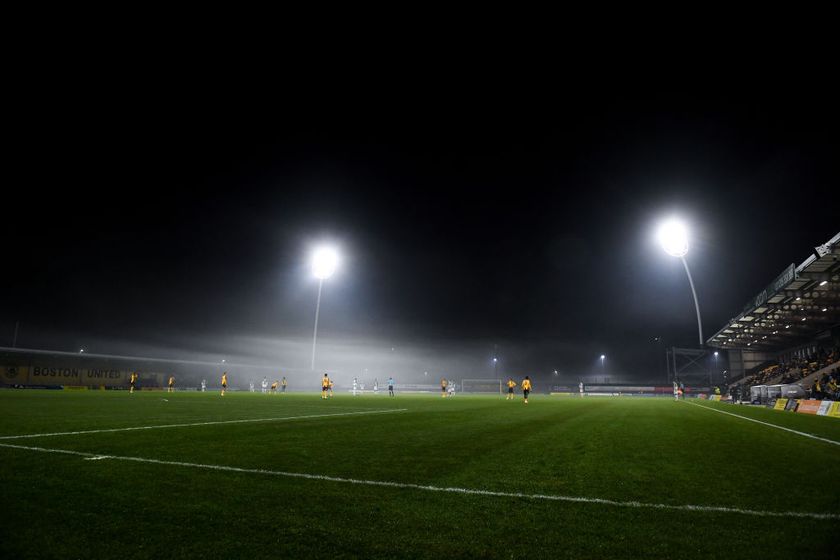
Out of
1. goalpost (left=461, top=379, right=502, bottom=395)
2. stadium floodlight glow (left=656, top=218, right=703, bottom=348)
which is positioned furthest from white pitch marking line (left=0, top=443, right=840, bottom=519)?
goalpost (left=461, top=379, right=502, bottom=395)

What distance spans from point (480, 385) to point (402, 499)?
9337 cm

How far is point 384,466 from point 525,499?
2.11 metres

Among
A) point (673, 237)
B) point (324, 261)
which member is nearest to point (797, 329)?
point (673, 237)

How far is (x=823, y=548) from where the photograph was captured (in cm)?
315

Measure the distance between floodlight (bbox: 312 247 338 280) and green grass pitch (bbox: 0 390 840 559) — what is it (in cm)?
4804

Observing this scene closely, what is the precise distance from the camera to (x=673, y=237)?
1577 inches

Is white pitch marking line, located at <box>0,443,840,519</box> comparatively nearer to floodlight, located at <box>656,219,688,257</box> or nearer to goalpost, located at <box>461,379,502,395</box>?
floodlight, located at <box>656,219,688,257</box>

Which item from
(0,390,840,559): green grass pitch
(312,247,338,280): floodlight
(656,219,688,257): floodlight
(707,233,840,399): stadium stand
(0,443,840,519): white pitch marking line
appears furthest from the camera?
(312,247,338,280): floodlight

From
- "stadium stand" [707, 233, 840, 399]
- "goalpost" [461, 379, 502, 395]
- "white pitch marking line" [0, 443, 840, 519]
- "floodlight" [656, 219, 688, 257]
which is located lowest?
"goalpost" [461, 379, 502, 395]

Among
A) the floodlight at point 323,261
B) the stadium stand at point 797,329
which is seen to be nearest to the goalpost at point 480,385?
the stadium stand at point 797,329

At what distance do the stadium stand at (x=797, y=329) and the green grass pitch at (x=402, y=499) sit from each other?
20858 millimetres

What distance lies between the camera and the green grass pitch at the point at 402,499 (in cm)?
309

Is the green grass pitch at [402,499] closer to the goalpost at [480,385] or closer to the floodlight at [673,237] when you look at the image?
the floodlight at [673,237]

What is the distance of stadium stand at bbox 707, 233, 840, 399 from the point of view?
25516 millimetres
